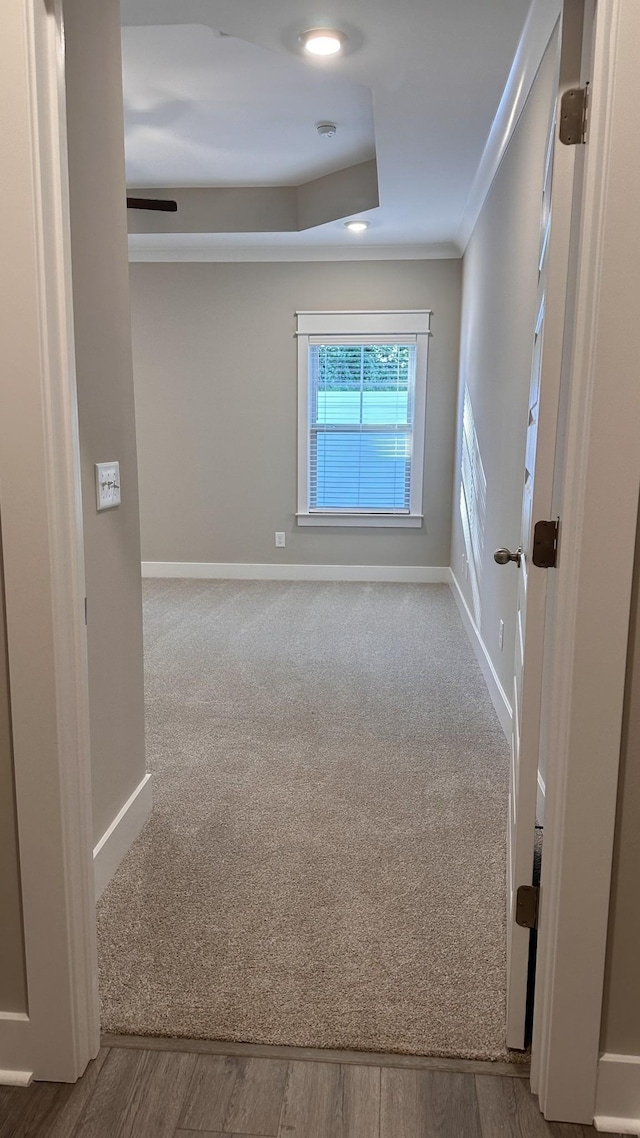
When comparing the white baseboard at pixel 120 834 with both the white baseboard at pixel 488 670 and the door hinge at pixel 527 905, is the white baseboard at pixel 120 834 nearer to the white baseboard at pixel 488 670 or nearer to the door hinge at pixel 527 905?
the door hinge at pixel 527 905

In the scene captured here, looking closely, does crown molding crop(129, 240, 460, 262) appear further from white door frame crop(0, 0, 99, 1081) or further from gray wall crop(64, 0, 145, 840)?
white door frame crop(0, 0, 99, 1081)

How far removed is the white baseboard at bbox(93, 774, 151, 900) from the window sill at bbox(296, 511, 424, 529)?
3.96 metres

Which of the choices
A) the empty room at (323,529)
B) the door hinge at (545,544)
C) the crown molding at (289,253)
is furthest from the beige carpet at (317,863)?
the crown molding at (289,253)

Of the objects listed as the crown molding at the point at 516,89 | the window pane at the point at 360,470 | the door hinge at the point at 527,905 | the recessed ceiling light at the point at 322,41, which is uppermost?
the recessed ceiling light at the point at 322,41

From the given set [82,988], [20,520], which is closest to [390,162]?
[20,520]

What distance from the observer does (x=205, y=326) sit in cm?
607

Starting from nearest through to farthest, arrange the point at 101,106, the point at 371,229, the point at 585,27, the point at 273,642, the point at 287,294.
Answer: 1. the point at 585,27
2. the point at 101,106
3. the point at 273,642
4. the point at 371,229
5. the point at 287,294

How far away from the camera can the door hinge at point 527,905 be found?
4.73 ft

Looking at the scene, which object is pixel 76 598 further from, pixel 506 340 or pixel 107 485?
pixel 506 340

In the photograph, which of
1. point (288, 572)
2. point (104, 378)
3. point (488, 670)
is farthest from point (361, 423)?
point (104, 378)

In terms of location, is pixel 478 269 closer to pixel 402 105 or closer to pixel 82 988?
pixel 402 105

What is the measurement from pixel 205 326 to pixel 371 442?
1.62 m

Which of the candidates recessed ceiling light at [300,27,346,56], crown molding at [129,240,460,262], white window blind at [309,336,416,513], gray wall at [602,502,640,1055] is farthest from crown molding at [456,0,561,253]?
gray wall at [602,502,640,1055]

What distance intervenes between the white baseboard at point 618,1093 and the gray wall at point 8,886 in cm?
108
